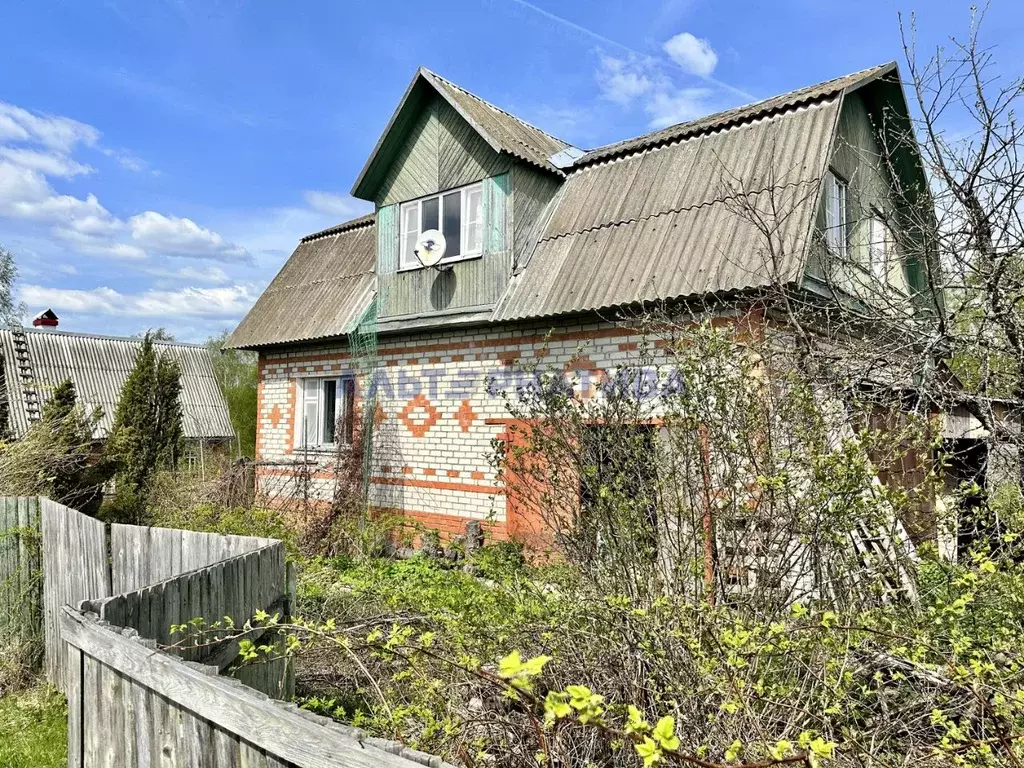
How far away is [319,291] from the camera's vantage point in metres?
13.5

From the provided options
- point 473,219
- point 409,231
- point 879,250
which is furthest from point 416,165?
point 879,250

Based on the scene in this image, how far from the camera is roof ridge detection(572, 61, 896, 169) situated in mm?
8914

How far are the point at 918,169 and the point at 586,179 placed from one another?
5390 mm

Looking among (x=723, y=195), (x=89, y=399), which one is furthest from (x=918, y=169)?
(x=89, y=399)

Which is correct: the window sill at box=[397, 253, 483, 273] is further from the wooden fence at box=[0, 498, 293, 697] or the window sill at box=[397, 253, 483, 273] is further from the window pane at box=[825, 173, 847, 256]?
the wooden fence at box=[0, 498, 293, 697]

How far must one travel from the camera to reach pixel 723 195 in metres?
8.74

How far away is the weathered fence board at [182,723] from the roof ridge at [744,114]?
902cm

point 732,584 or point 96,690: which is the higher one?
point 732,584

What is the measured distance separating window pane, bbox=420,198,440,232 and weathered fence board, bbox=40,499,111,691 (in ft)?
22.7

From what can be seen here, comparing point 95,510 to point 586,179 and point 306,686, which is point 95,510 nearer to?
point 306,686

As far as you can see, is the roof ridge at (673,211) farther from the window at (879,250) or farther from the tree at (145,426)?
the tree at (145,426)

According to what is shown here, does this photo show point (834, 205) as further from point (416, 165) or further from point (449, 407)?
point (416, 165)

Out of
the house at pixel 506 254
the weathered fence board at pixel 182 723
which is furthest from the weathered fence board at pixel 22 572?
the house at pixel 506 254

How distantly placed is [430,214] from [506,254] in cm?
181
